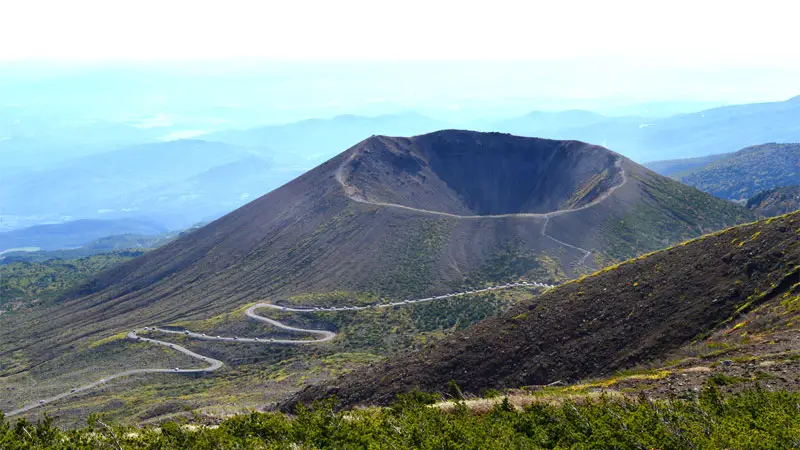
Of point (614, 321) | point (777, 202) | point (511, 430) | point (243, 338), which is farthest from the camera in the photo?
point (777, 202)

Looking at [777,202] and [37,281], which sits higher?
[37,281]

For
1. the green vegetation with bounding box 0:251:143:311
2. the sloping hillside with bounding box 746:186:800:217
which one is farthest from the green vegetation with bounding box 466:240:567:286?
the green vegetation with bounding box 0:251:143:311

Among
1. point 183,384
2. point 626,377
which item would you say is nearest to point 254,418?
point 626,377

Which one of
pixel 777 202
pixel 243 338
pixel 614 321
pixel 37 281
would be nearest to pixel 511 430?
pixel 614 321

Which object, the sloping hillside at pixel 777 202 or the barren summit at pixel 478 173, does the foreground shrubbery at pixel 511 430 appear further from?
the sloping hillside at pixel 777 202

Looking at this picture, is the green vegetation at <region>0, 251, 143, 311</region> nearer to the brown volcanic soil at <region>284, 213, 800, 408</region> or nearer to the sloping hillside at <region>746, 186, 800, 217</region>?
the brown volcanic soil at <region>284, 213, 800, 408</region>

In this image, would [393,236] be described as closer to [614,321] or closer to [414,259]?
[414,259]

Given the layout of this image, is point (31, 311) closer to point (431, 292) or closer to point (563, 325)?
point (431, 292)
